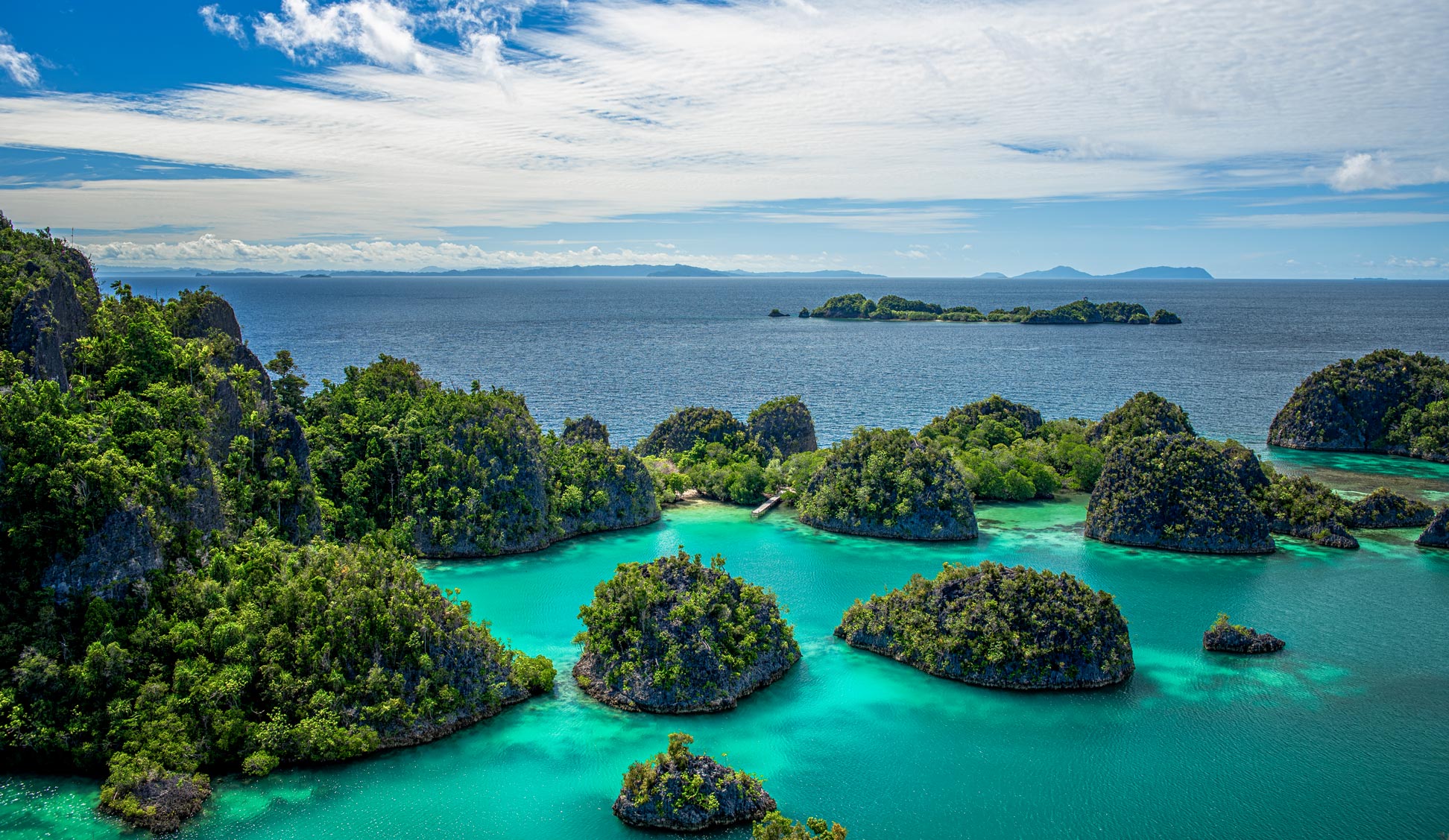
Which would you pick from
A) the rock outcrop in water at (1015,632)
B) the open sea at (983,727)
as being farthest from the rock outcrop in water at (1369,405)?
the rock outcrop in water at (1015,632)

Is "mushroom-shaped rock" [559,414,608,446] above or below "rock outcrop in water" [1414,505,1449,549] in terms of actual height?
above

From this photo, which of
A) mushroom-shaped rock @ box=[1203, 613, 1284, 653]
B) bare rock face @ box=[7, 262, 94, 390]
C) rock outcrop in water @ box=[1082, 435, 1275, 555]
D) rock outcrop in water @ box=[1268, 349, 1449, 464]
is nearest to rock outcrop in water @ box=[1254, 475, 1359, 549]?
rock outcrop in water @ box=[1082, 435, 1275, 555]

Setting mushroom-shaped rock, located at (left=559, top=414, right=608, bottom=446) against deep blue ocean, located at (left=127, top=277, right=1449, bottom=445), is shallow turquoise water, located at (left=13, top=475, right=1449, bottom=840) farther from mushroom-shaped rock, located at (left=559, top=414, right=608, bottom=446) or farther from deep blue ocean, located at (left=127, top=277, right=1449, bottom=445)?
deep blue ocean, located at (left=127, top=277, right=1449, bottom=445)

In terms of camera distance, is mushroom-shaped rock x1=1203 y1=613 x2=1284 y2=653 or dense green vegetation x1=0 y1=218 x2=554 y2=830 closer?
dense green vegetation x1=0 y1=218 x2=554 y2=830

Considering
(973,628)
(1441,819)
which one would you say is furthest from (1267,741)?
(973,628)

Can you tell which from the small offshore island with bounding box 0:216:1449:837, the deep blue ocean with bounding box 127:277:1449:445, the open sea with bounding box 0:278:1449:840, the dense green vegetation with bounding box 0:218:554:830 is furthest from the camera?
the deep blue ocean with bounding box 127:277:1449:445

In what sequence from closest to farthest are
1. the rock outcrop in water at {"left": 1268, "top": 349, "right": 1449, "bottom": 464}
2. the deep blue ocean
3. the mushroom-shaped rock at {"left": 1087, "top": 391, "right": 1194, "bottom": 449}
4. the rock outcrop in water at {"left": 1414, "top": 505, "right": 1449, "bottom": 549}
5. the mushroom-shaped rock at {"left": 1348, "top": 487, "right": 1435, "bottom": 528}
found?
the rock outcrop in water at {"left": 1414, "top": 505, "right": 1449, "bottom": 549} < the mushroom-shaped rock at {"left": 1348, "top": 487, "right": 1435, "bottom": 528} < the mushroom-shaped rock at {"left": 1087, "top": 391, "right": 1194, "bottom": 449} < the rock outcrop in water at {"left": 1268, "top": 349, "right": 1449, "bottom": 464} < the deep blue ocean
